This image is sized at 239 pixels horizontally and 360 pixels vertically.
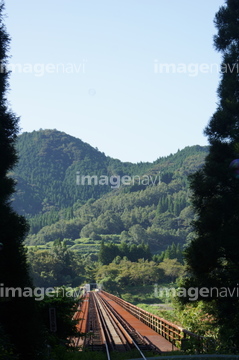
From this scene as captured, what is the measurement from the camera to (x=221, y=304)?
1592 centimetres

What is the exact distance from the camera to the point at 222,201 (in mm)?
16438

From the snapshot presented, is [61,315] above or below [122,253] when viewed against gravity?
above

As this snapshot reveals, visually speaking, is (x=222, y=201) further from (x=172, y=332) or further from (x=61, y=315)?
(x=61, y=315)

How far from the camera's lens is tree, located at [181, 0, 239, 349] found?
15.9 m

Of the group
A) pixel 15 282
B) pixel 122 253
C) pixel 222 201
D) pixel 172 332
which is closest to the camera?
pixel 15 282

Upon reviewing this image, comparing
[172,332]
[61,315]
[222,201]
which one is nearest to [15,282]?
[61,315]

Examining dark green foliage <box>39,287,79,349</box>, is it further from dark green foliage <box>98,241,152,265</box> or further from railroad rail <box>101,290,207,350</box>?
dark green foliage <box>98,241,152,265</box>

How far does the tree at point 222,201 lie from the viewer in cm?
1587

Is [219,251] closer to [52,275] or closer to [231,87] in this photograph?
[231,87]

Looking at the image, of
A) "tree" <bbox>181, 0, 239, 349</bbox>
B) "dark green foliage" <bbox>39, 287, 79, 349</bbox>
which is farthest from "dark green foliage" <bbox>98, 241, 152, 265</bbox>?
"tree" <bbox>181, 0, 239, 349</bbox>

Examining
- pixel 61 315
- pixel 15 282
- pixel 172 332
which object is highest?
pixel 15 282

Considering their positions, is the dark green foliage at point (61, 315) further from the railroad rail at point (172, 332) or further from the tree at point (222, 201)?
the tree at point (222, 201)

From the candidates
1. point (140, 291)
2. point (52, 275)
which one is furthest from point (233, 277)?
point (52, 275)

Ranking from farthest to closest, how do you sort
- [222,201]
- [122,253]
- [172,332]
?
[122,253] < [172,332] < [222,201]
